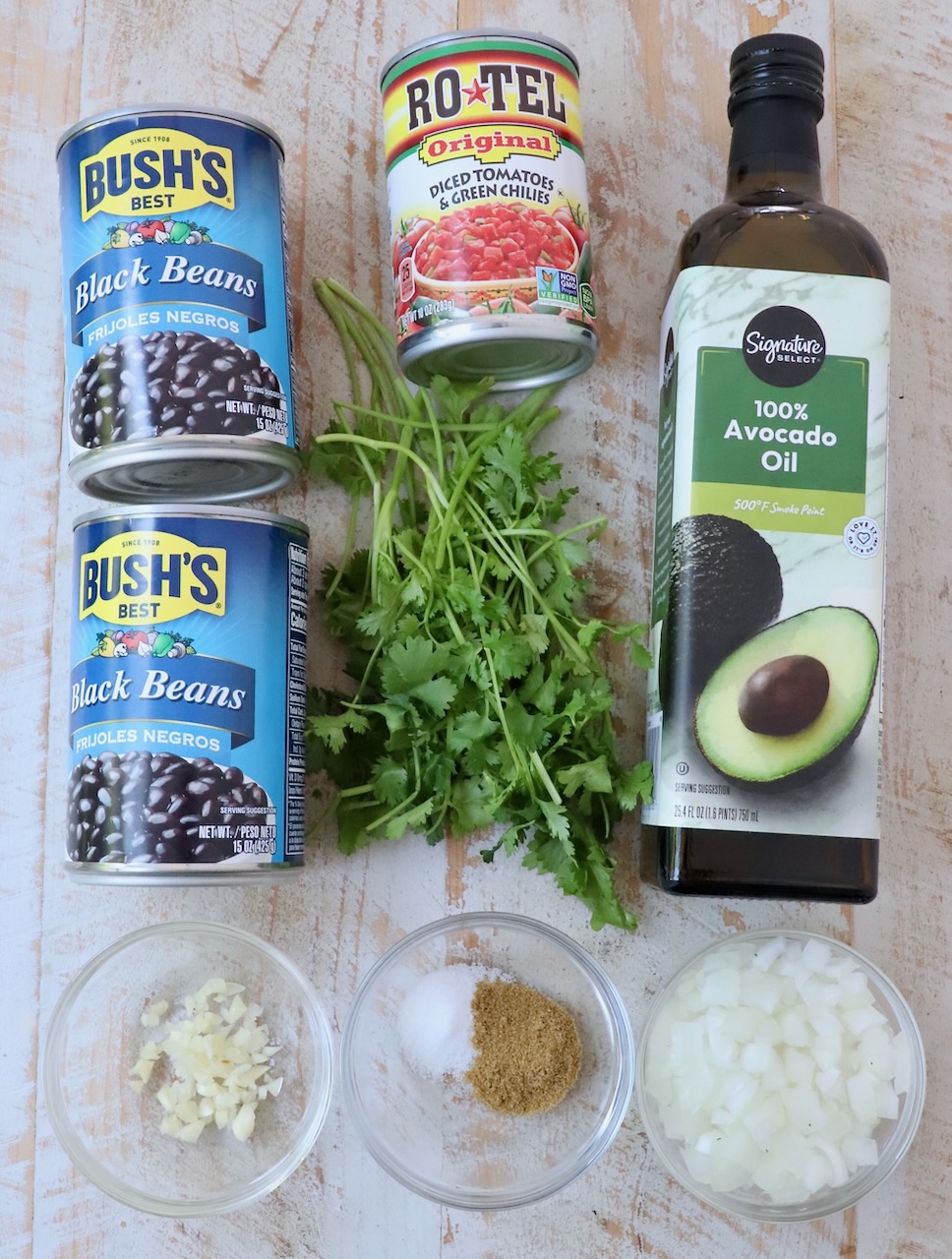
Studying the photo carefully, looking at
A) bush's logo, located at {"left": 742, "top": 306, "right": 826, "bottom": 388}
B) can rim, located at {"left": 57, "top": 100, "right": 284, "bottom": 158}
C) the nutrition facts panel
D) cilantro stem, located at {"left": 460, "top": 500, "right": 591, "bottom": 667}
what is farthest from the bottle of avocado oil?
can rim, located at {"left": 57, "top": 100, "right": 284, "bottom": 158}

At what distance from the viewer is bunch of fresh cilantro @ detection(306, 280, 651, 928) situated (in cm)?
103

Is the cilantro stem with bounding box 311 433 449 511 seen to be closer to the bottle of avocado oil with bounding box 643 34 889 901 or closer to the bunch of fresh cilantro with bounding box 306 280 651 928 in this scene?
the bunch of fresh cilantro with bounding box 306 280 651 928

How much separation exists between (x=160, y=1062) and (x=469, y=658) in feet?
1.77

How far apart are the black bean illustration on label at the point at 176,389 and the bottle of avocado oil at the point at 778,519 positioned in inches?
16.0

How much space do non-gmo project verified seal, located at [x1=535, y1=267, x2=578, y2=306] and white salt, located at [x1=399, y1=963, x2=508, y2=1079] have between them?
2.21 ft

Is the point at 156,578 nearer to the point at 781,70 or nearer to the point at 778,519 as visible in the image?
the point at 778,519

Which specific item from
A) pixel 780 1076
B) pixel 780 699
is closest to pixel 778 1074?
pixel 780 1076

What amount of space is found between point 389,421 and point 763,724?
0.50 meters

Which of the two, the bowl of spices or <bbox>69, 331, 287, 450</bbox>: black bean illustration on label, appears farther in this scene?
the bowl of spices

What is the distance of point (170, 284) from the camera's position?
38.7 inches

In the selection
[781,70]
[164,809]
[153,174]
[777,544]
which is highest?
[781,70]

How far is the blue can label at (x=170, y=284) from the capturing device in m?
0.98

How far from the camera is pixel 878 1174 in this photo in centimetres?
110

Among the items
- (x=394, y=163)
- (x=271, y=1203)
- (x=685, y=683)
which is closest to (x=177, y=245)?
(x=394, y=163)
